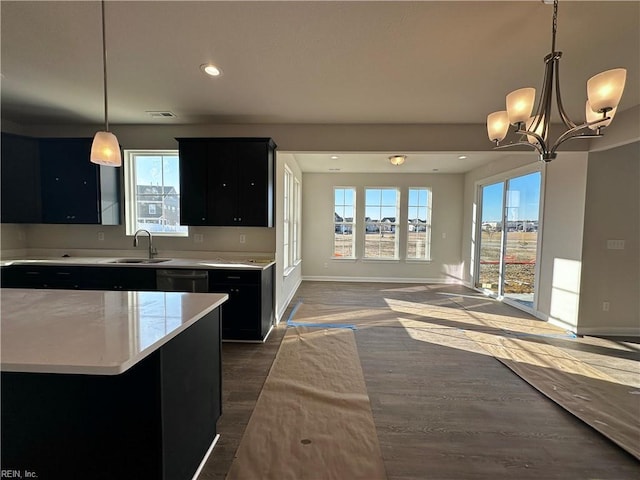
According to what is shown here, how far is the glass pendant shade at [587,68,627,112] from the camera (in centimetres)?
147

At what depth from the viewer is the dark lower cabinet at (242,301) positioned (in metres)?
3.29

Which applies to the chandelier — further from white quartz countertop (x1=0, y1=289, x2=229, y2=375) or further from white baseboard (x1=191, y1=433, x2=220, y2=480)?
white baseboard (x1=191, y1=433, x2=220, y2=480)

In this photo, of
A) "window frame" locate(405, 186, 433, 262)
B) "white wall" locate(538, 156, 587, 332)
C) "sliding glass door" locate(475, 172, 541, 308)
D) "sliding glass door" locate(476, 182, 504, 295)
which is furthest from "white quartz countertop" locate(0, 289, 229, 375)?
"window frame" locate(405, 186, 433, 262)

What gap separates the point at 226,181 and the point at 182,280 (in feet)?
4.25

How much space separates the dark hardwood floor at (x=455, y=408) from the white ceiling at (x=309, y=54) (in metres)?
2.69

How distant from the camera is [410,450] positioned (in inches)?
70.5

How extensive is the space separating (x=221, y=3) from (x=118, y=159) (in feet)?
3.80

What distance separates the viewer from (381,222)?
6.98 meters

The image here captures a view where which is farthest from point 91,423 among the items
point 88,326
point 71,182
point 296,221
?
point 296,221

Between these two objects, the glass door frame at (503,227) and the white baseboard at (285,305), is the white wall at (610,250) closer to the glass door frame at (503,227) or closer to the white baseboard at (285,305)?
the glass door frame at (503,227)

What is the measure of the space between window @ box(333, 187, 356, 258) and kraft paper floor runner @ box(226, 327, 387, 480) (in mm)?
4123

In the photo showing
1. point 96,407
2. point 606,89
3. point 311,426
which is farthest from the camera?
point 311,426

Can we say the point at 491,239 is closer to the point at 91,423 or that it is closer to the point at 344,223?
the point at 344,223

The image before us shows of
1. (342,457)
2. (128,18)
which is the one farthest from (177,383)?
(128,18)
